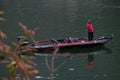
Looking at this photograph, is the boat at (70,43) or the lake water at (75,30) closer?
the lake water at (75,30)

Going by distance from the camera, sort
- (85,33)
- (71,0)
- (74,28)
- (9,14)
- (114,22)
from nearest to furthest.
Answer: (85,33), (74,28), (114,22), (9,14), (71,0)

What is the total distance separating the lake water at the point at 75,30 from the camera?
19.0 metres

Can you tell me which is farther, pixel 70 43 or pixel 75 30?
pixel 75 30

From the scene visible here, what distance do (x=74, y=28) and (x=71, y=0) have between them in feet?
82.9

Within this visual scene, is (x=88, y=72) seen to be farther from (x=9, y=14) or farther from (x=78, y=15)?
(x=9, y=14)

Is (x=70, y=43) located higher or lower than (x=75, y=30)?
higher

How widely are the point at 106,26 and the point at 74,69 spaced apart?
47.1ft

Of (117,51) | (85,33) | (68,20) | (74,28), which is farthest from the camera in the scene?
(68,20)

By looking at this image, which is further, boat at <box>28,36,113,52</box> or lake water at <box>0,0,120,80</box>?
boat at <box>28,36,113,52</box>

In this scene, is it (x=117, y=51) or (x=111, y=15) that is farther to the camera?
(x=111, y=15)

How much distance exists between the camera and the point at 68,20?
3797 centimetres

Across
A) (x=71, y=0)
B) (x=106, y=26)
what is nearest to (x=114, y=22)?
(x=106, y=26)

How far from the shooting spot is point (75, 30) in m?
32.2

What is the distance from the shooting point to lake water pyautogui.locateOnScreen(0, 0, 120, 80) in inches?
748
